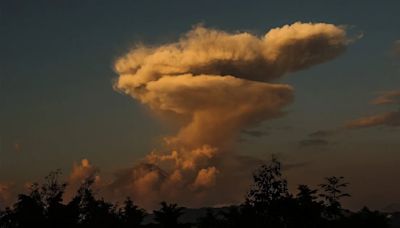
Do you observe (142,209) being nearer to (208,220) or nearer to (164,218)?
(208,220)

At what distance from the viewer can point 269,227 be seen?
59594 mm

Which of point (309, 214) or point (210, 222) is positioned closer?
point (309, 214)

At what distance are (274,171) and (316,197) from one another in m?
8.48

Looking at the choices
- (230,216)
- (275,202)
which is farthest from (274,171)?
(230,216)

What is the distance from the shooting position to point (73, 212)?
54.1m

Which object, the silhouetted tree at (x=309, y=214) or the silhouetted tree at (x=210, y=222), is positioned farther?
the silhouetted tree at (x=210, y=222)

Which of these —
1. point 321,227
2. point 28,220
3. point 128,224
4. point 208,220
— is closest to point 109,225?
point 128,224

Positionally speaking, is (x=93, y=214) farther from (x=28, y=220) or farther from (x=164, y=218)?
(x=28, y=220)

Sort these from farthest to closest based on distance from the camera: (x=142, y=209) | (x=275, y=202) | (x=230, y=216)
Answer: (x=142, y=209)
(x=230, y=216)
(x=275, y=202)

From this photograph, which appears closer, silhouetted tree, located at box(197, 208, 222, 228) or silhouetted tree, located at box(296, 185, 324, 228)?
silhouetted tree, located at box(296, 185, 324, 228)

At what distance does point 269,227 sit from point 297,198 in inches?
255

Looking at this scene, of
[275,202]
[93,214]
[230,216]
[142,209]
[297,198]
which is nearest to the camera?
[275,202]

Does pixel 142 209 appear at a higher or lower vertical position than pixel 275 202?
higher

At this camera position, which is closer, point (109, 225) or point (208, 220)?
point (109, 225)
